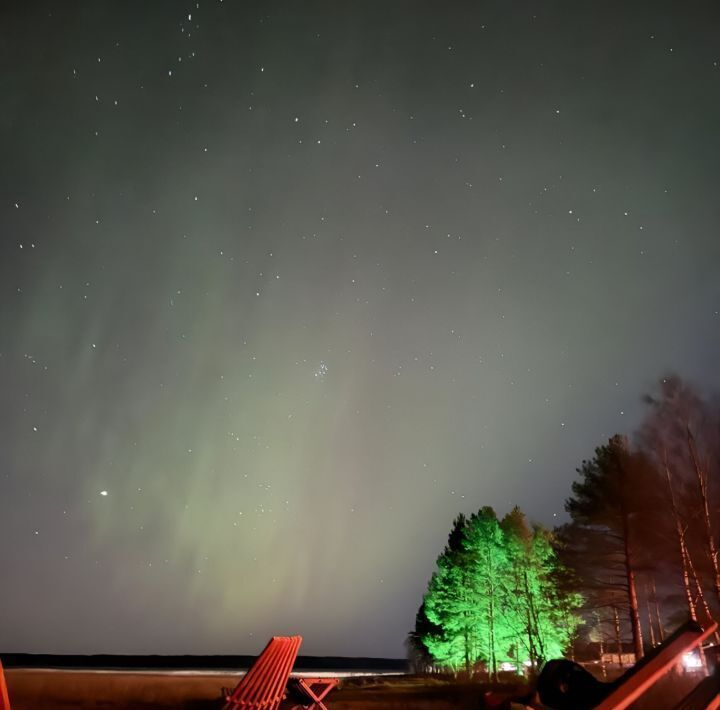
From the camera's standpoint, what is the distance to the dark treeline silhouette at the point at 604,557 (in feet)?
61.2

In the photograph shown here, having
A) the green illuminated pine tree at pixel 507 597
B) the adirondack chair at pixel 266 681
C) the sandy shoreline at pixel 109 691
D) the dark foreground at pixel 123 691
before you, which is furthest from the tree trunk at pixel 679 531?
the adirondack chair at pixel 266 681

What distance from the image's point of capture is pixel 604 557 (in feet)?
80.5

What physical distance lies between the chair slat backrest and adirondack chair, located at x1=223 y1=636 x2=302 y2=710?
5.18m

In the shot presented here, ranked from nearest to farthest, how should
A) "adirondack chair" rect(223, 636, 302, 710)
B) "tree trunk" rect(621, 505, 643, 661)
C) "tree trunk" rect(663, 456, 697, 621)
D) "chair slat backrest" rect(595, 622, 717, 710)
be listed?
1. "chair slat backrest" rect(595, 622, 717, 710)
2. "adirondack chair" rect(223, 636, 302, 710)
3. "tree trunk" rect(663, 456, 697, 621)
4. "tree trunk" rect(621, 505, 643, 661)

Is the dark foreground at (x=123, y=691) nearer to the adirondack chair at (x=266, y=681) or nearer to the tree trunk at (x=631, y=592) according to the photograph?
the adirondack chair at (x=266, y=681)

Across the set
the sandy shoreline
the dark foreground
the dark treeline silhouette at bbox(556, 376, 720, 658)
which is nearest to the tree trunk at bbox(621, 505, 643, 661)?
the dark treeline silhouette at bbox(556, 376, 720, 658)

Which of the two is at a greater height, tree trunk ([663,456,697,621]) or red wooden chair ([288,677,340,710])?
tree trunk ([663,456,697,621])

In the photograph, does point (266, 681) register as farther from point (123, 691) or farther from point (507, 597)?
point (507, 597)

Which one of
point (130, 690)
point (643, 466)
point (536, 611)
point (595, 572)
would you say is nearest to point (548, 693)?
point (130, 690)

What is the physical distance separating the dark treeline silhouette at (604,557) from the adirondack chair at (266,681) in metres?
12.4

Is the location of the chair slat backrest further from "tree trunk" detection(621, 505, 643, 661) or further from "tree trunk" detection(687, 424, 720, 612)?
"tree trunk" detection(621, 505, 643, 661)

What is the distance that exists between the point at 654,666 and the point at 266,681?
219 inches

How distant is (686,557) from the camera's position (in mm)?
19094

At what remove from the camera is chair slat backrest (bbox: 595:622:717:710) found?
2646 millimetres
